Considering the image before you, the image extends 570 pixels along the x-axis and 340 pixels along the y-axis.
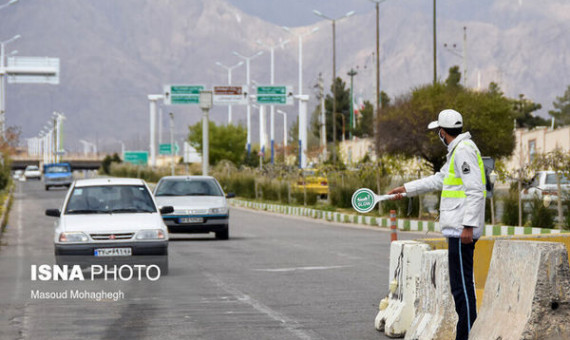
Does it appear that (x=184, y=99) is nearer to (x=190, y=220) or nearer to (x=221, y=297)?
(x=190, y=220)

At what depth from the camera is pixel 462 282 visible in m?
8.29

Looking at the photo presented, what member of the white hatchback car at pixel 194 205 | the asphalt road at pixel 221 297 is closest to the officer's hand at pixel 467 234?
the asphalt road at pixel 221 297

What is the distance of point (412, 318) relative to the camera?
32.1 ft

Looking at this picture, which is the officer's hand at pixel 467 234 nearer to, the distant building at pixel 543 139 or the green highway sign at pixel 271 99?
the distant building at pixel 543 139

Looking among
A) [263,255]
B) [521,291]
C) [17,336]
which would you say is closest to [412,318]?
[521,291]

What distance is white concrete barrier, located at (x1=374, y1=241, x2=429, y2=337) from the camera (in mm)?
9734

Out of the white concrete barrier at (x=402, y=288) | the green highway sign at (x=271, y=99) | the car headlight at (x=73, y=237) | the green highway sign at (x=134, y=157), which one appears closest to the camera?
the white concrete barrier at (x=402, y=288)

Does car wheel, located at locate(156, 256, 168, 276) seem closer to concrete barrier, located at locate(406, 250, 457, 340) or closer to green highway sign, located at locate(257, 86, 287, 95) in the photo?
concrete barrier, located at locate(406, 250, 457, 340)

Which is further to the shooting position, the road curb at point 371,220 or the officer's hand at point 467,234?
the road curb at point 371,220

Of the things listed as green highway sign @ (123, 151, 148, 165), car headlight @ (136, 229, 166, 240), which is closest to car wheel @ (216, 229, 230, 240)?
car headlight @ (136, 229, 166, 240)

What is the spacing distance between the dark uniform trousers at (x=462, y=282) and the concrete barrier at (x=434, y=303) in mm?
486

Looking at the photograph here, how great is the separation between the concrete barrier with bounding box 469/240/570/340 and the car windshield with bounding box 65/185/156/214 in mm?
9561

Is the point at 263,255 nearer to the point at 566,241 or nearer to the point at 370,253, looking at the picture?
the point at 370,253

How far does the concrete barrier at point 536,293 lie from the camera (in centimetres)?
752
